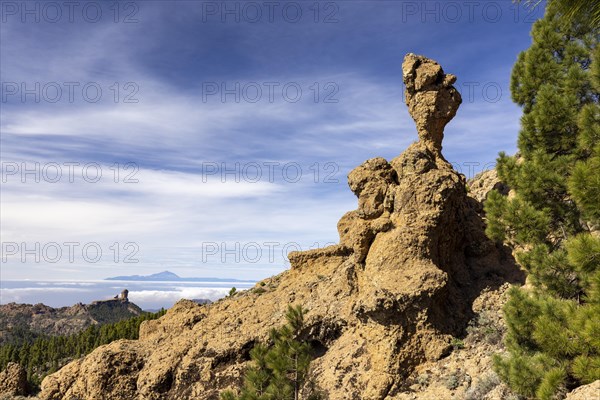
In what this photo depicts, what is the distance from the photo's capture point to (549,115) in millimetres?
13555

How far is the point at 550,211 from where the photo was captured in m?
13.8

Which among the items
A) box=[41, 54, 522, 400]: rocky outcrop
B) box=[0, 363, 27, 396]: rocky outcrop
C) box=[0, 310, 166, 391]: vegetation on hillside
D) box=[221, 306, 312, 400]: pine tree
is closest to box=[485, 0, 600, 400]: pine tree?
box=[41, 54, 522, 400]: rocky outcrop

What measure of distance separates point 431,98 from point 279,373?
15.3 meters

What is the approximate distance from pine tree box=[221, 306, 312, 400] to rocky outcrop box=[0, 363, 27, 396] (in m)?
26.2

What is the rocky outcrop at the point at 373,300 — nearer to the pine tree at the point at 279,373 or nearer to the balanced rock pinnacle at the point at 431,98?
the balanced rock pinnacle at the point at 431,98

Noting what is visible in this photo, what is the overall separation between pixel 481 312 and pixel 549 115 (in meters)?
8.84

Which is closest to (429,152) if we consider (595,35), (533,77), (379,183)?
(379,183)

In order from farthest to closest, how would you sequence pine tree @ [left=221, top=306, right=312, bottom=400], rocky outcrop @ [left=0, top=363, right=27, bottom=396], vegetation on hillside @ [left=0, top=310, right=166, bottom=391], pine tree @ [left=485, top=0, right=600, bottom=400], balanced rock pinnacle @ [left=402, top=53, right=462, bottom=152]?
vegetation on hillside @ [left=0, top=310, right=166, bottom=391] → rocky outcrop @ [left=0, top=363, right=27, bottom=396] → balanced rock pinnacle @ [left=402, top=53, right=462, bottom=152] → pine tree @ [left=221, top=306, right=312, bottom=400] → pine tree @ [left=485, top=0, right=600, bottom=400]

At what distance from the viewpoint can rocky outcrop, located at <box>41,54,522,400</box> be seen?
17344mm

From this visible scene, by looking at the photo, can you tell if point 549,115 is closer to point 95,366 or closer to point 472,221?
point 472,221

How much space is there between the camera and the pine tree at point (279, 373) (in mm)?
16453

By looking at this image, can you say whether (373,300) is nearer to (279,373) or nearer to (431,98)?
(279,373)

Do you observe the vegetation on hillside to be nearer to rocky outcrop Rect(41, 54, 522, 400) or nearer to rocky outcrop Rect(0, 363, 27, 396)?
rocky outcrop Rect(0, 363, 27, 396)

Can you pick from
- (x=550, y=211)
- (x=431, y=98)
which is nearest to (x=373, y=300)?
(x=550, y=211)
